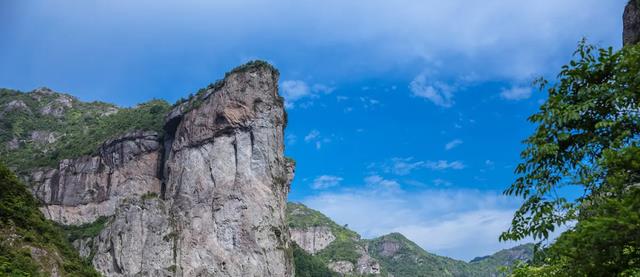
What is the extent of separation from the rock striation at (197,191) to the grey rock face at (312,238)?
354 feet

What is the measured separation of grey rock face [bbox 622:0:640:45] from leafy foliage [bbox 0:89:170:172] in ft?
242

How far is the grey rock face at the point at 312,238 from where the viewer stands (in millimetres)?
179525

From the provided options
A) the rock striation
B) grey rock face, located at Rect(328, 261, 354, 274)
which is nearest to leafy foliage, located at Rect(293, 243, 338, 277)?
grey rock face, located at Rect(328, 261, 354, 274)

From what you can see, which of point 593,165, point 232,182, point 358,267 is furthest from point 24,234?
point 358,267

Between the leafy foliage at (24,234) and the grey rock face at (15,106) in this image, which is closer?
the leafy foliage at (24,234)

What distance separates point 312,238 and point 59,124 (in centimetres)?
9217

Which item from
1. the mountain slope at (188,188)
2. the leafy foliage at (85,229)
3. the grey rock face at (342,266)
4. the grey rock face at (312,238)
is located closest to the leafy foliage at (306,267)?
the grey rock face at (342,266)

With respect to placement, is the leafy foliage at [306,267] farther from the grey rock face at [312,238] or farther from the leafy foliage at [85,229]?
the grey rock face at [312,238]

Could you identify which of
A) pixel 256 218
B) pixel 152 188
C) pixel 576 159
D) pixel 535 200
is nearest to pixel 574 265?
pixel 535 200

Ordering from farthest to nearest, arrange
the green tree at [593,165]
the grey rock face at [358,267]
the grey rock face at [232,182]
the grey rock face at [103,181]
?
the grey rock face at [358,267], the grey rock face at [103,181], the grey rock face at [232,182], the green tree at [593,165]

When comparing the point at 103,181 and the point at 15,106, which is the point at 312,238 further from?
the point at 103,181

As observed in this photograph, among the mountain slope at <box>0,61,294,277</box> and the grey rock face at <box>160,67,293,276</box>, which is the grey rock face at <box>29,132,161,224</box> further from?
the grey rock face at <box>160,67,293,276</box>

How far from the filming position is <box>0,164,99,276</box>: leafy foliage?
26544 millimetres

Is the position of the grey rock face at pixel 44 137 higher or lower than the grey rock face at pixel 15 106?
lower
